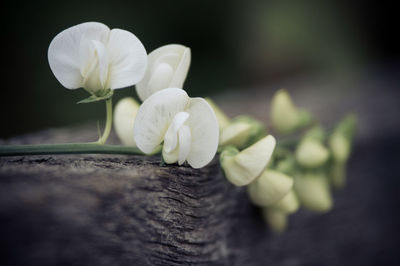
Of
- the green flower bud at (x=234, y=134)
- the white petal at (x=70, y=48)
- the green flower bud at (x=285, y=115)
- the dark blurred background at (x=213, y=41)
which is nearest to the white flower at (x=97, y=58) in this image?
the white petal at (x=70, y=48)

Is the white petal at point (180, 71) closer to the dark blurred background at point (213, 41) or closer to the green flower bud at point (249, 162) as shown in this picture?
the green flower bud at point (249, 162)

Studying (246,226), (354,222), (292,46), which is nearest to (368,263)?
(354,222)

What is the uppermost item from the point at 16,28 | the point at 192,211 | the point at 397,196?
the point at 16,28

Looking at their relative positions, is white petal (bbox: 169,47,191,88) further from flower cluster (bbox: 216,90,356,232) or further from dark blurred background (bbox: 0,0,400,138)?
dark blurred background (bbox: 0,0,400,138)

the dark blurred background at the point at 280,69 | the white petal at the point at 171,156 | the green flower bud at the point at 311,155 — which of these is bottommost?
the white petal at the point at 171,156

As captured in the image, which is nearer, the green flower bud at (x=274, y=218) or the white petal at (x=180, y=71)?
the white petal at (x=180, y=71)

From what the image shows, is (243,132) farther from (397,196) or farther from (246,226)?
(397,196)

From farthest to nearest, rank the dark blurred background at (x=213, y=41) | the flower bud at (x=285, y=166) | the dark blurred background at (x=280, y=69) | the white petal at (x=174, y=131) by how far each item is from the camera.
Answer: the dark blurred background at (x=213, y=41) < the dark blurred background at (x=280, y=69) < the flower bud at (x=285, y=166) < the white petal at (x=174, y=131)

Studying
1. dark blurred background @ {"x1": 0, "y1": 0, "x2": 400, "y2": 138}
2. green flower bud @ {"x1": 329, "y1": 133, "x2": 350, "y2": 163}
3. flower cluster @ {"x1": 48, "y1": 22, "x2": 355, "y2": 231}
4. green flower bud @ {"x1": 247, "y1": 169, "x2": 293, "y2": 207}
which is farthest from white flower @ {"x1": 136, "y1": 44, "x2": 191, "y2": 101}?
dark blurred background @ {"x1": 0, "y1": 0, "x2": 400, "y2": 138}
